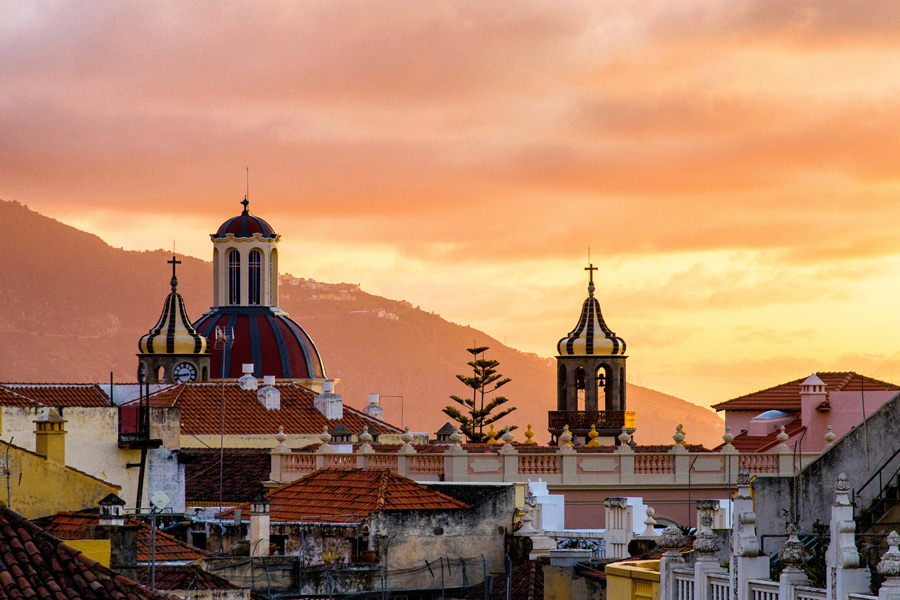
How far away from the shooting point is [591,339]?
71.3 meters

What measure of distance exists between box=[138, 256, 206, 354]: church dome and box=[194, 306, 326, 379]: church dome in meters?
2.87

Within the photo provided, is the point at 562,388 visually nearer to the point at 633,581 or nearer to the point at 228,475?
the point at 228,475

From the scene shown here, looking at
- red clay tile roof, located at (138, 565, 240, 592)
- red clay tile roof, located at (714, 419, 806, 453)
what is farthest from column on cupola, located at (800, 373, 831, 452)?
red clay tile roof, located at (138, 565, 240, 592)

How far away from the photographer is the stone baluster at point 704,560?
22781mm

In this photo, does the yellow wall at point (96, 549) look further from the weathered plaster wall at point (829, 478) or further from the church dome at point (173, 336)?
the church dome at point (173, 336)

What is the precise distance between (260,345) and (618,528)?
5787cm

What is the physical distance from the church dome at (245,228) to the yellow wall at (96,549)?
258 feet

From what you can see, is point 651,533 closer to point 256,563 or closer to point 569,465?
point 256,563

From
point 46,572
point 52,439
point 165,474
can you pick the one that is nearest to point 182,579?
point 46,572

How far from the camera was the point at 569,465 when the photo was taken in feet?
170

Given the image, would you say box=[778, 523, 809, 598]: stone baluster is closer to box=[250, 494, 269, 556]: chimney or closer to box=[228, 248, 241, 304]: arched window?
box=[250, 494, 269, 556]: chimney

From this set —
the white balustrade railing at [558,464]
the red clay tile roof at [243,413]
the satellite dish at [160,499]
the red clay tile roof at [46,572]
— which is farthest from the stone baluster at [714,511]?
the red clay tile roof at [243,413]

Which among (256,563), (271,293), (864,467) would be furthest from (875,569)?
(271,293)

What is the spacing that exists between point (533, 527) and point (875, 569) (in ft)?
69.7
